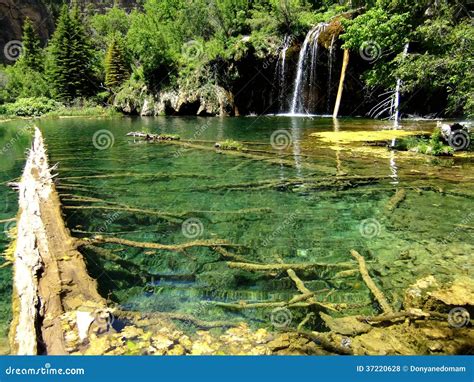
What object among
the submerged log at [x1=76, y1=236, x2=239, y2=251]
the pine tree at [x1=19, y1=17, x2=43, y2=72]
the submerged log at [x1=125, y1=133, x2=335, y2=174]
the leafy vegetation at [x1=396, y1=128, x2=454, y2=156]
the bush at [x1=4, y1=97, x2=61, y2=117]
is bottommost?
the submerged log at [x1=76, y1=236, x2=239, y2=251]

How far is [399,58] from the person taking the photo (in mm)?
17125

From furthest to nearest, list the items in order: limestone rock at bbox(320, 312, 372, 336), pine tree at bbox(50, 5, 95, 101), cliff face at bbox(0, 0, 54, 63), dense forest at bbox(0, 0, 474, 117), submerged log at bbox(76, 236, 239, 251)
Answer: cliff face at bbox(0, 0, 54, 63) → pine tree at bbox(50, 5, 95, 101) → dense forest at bbox(0, 0, 474, 117) → submerged log at bbox(76, 236, 239, 251) → limestone rock at bbox(320, 312, 372, 336)

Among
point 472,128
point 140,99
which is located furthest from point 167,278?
point 140,99

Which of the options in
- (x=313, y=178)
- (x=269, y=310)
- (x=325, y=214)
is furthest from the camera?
(x=313, y=178)

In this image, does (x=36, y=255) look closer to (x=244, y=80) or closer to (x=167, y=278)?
(x=167, y=278)

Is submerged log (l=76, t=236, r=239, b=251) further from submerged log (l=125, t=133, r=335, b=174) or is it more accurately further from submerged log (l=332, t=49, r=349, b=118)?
submerged log (l=332, t=49, r=349, b=118)

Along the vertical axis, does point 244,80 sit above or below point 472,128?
above

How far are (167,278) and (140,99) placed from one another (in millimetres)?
50804

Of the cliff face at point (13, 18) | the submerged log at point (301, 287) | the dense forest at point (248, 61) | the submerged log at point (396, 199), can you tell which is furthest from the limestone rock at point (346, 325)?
the cliff face at point (13, 18)

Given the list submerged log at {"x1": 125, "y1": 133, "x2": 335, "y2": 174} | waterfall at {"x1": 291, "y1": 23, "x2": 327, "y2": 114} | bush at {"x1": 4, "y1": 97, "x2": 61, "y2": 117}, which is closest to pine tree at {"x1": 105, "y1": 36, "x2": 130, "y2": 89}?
bush at {"x1": 4, "y1": 97, "x2": 61, "y2": 117}

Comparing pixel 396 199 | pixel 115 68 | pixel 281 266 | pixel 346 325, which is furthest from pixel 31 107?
pixel 346 325

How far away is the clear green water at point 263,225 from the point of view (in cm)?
612

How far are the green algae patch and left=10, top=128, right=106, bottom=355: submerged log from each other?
15.4 m

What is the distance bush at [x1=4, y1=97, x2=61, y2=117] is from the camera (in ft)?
194
